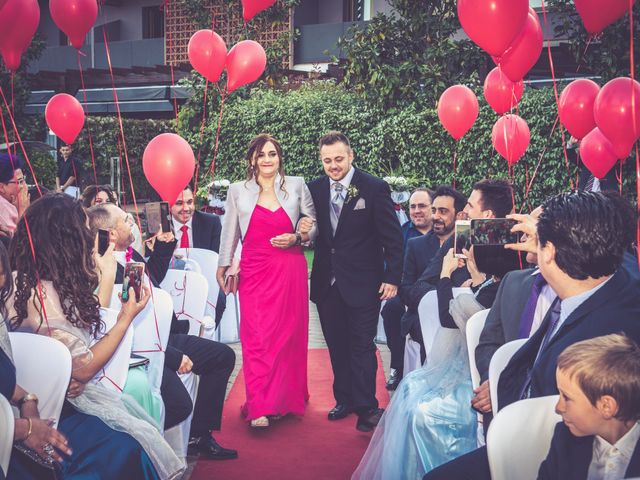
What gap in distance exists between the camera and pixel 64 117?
712 centimetres

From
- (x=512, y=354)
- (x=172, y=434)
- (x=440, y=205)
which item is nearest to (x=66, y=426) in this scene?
(x=172, y=434)

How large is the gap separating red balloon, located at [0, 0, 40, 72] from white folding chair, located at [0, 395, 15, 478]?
2.39 metres

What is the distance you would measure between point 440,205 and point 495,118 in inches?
264

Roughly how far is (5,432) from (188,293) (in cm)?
245

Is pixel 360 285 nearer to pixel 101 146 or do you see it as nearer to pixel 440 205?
pixel 440 205

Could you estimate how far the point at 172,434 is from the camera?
3988 millimetres

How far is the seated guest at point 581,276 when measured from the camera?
8.17 ft

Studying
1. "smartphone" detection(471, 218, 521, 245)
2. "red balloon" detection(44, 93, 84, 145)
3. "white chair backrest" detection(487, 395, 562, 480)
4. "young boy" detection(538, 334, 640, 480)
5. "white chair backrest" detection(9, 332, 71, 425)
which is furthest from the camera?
"red balloon" detection(44, 93, 84, 145)

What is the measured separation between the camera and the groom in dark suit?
5.05m

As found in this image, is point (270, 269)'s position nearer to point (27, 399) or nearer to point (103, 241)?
point (103, 241)

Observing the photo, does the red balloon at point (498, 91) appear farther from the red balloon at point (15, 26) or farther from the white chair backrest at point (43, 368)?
the white chair backrest at point (43, 368)

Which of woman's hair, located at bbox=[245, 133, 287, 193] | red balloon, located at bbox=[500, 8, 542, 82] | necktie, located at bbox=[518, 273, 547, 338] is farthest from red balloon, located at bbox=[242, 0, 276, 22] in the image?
necktie, located at bbox=[518, 273, 547, 338]

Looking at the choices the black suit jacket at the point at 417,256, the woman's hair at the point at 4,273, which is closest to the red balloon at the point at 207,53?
the black suit jacket at the point at 417,256

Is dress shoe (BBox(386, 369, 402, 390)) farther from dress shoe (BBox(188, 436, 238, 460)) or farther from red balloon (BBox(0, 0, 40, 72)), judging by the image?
red balloon (BBox(0, 0, 40, 72))
